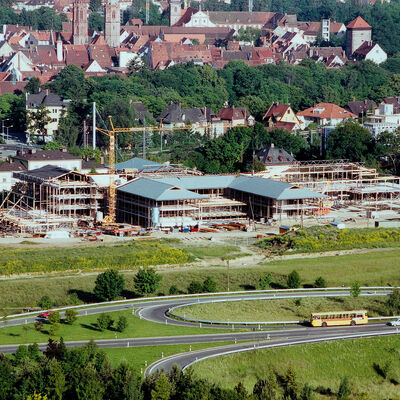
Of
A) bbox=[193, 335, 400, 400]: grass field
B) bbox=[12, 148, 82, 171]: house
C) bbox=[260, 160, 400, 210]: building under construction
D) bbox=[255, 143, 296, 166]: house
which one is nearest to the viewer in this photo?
bbox=[193, 335, 400, 400]: grass field

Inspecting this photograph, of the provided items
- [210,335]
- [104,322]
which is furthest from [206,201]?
[210,335]

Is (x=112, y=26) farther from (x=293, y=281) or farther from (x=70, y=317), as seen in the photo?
(x=70, y=317)

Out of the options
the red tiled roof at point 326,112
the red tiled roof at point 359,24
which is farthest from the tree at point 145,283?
the red tiled roof at point 359,24

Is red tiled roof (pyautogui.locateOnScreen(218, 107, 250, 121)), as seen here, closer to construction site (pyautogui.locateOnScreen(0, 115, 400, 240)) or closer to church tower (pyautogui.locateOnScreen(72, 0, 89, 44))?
construction site (pyautogui.locateOnScreen(0, 115, 400, 240))

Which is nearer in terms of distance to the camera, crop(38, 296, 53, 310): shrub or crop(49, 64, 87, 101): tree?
crop(38, 296, 53, 310): shrub

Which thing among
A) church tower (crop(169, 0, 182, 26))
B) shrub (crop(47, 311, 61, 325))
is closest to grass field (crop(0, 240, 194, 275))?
shrub (crop(47, 311, 61, 325))
